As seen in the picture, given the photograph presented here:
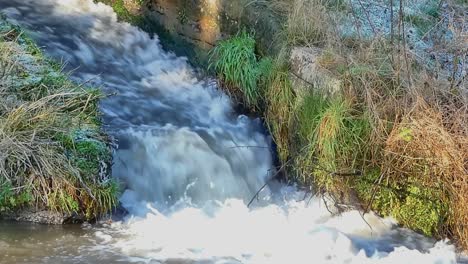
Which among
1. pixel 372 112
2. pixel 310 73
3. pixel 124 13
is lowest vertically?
pixel 372 112

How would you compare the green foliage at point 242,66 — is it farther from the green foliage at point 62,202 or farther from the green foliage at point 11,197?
the green foliage at point 11,197

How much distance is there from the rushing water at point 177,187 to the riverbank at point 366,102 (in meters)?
0.24

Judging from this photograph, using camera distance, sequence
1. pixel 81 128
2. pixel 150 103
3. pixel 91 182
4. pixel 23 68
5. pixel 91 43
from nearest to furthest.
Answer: pixel 91 182
pixel 81 128
pixel 23 68
pixel 150 103
pixel 91 43

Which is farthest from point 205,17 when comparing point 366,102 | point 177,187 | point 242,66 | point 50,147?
point 50,147

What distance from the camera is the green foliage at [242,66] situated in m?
6.85

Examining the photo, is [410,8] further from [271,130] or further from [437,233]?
[437,233]

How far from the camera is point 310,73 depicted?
6316mm

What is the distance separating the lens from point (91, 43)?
7.46 meters

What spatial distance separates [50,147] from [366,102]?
271 centimetres

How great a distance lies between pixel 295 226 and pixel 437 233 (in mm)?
1171

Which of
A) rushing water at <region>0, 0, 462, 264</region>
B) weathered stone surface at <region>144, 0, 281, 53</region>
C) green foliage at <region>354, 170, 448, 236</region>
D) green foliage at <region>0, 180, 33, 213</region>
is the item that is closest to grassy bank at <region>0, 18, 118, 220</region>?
green foliage at <region>0, 180, 33, 213</region>

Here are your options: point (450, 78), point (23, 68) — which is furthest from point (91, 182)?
point (450, 78)

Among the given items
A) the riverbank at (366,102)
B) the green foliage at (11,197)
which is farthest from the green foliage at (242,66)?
the green foliage at (11,197)

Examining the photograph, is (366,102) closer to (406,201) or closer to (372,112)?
(372,112)
